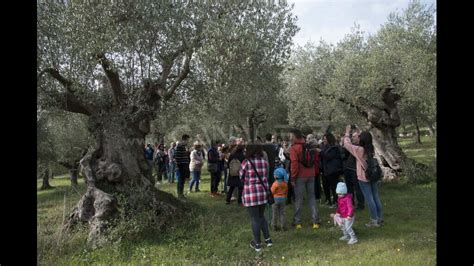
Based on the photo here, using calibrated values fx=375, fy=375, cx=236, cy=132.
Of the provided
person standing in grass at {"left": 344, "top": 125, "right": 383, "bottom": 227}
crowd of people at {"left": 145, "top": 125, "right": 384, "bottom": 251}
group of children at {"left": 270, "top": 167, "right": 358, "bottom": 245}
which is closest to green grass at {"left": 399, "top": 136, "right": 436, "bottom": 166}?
crowd of people at {"left": 145, "top": 125, "right": 384, "bottom": 251}

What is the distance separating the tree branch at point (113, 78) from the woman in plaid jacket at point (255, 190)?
16.1ft

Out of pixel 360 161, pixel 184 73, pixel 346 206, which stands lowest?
pixel 346 206

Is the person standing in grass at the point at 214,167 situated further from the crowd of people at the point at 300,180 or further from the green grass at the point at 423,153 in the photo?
the green grass at the point at 423,153

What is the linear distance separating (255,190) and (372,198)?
2.97m

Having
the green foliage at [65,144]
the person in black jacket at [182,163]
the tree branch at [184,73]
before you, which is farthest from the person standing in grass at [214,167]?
the green foliage at [65,144]

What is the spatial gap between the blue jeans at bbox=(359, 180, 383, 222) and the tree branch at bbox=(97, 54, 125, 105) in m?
7.09

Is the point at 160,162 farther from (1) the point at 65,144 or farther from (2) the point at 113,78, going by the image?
(2) the point at 113,78

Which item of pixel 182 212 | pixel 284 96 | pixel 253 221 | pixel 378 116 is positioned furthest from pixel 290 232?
pixel 284 96

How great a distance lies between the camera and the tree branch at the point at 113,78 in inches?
394

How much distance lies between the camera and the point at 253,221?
24.6 feet

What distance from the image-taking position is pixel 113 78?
10633 millimetres

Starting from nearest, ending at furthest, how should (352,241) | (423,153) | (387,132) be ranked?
(352,241) < (387,132) < (423,153)

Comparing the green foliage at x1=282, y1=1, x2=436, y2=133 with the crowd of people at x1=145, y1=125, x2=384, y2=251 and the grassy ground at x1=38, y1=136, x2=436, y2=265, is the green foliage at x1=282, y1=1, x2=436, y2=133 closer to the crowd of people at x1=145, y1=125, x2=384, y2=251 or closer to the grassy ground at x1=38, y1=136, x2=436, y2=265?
the crowd of people at x1=145, y1=125, x2=384, y2=251

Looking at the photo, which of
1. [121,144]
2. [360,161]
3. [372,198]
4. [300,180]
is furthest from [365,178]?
[121,144]
